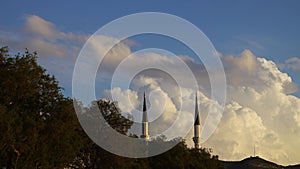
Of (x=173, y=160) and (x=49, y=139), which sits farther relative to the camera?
(x=173, y=160)

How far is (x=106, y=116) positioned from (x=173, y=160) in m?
22.7

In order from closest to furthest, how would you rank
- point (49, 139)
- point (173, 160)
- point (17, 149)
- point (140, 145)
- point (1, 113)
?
point (1, 113), point (17, 149), point (49, 139), point (140, 145), point (173, 160)

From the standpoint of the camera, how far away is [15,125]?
45594mm

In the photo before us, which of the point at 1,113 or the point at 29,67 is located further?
the point at 29,67

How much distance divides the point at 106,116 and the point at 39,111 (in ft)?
62.9

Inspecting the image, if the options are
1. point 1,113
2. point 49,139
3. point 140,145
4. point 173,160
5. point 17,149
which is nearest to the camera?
point 1,113

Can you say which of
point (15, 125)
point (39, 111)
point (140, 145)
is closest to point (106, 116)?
point (140, 145)

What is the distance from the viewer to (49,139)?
163ft

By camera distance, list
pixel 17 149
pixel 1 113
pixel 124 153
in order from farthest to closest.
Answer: pixel 124 153 < pixel 17 149 < pixel 1 113

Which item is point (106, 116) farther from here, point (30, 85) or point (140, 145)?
Result: point (30, 85)

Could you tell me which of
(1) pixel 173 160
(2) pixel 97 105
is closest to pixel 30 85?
Result: (2) pixel 97 105

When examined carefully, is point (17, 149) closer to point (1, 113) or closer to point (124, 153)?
point (1, 113)

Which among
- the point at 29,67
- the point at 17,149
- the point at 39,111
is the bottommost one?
the point at 17,149

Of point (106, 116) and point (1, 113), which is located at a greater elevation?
point (106, 116)
